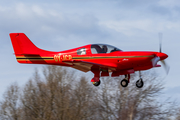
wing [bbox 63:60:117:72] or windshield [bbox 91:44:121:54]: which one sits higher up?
windshield [bbox 91:44:121:54]

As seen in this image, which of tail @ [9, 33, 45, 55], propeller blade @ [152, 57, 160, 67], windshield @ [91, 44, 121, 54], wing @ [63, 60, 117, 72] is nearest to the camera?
wing @ [63, 60, 117, 72]

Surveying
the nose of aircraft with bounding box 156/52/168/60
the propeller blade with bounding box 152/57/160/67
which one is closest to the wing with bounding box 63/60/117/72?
the propeller blade with bounding box 152/57/160/67

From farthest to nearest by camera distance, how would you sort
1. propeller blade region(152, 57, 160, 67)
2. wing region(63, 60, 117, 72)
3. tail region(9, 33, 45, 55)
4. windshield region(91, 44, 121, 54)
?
tail region(9, 33, 45, 55), windshield region(91, 44, 121, 54), propeller blade region(152, 57, 160, 67), wing region(63, 60, 117, 72)

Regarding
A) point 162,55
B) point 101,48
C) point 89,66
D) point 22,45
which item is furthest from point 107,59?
point 22,45

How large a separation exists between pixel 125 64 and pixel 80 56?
8.54ft

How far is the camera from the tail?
18578 millimetres

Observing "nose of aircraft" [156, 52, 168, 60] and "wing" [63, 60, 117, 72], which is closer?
"wing" [63, 60, 117, 72]

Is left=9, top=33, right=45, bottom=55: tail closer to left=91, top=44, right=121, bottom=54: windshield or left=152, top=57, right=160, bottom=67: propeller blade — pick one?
left=91, top=44, right=121, bottom=54: windshield

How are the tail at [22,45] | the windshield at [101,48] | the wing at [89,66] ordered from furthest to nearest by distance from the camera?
the tail at [22,45] → the windshield at [101,48] → the wing at [89,66]

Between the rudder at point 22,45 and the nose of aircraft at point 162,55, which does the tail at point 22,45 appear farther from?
the nose of aircraft at point 162,55

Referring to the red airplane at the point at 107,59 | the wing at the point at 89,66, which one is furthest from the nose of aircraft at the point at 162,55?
the wing at the point at 89,66

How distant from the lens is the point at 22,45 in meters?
18.8

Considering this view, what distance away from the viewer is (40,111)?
28.2m

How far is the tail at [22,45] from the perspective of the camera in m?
18.6
